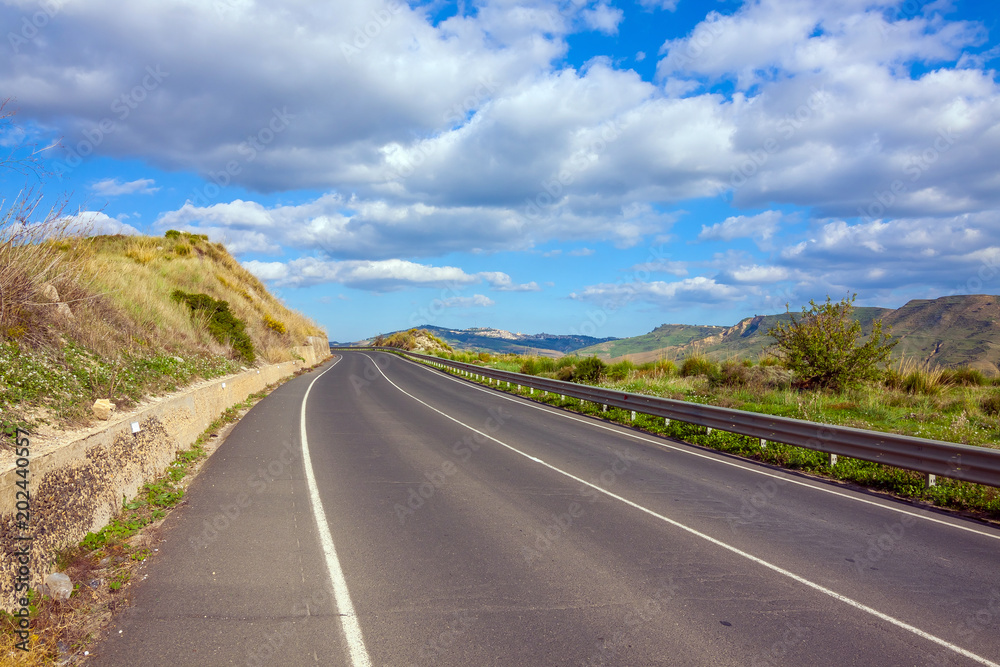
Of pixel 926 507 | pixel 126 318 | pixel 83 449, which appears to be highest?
pixel 126 318

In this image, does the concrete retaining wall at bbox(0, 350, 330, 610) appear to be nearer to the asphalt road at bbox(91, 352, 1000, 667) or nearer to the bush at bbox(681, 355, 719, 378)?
the asphalt road at bbox(91, 352, 1000, 667)

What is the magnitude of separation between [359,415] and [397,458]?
6.50 meters

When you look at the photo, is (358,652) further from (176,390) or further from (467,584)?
(176,390)

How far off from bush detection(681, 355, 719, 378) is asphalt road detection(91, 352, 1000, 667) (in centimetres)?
1423

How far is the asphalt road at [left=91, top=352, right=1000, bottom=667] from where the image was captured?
3.97 m

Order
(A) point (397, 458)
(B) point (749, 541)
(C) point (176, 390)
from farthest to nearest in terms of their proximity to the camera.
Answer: (C) point (176, 390), (A) point (397, 458), (B) point (749, 541)

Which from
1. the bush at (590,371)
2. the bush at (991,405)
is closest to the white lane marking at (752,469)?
the bush at (590,371)

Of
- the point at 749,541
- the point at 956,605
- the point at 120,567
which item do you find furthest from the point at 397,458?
the point at 956,605

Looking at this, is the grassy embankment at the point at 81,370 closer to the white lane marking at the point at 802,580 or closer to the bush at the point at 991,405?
the white lane marking at the point at 802,580

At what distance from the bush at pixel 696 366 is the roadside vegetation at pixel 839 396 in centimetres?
6

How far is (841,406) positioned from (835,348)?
9.65 ft

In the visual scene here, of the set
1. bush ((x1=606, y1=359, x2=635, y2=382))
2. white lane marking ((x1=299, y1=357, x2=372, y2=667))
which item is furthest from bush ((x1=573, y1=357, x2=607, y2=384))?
white lane marking ((x1=299, y1=357, x2=372, y2=667))

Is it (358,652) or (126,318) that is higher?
(126,318)

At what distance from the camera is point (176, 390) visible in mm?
11312
